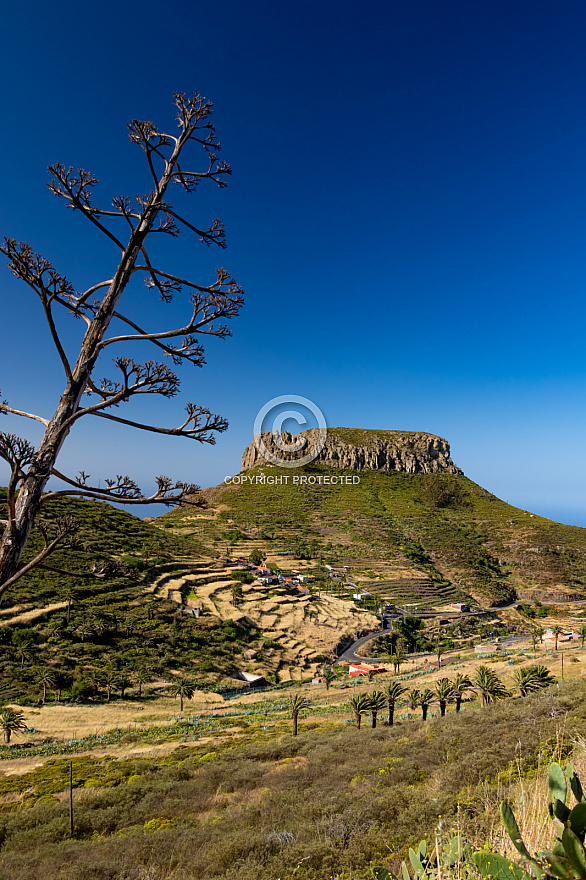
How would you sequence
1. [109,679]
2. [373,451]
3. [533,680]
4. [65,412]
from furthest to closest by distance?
[373,451] < [109,679] < [533,680] < [65,412]

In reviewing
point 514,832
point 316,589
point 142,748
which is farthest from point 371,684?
point 514,832

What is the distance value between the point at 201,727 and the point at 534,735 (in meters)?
27.4

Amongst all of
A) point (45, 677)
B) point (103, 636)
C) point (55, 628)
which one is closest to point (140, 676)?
point (103, 636)

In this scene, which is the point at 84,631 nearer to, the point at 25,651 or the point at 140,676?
the point at 25,651

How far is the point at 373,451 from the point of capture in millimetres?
142250

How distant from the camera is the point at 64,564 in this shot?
43.6 m

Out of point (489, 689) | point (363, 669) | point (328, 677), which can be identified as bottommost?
point (363, 669)

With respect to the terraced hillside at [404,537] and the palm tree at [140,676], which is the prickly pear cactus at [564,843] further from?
the terraced hillside at [404,537]

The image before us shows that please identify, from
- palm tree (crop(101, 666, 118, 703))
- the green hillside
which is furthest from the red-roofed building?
palm tree (crop(101, 666, 118, 703))

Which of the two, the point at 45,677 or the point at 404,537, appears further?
the point at 404,537

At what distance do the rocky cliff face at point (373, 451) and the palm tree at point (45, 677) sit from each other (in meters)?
112

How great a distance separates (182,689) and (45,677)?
37.5 feet

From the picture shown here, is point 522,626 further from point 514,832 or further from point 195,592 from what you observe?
point 514,832

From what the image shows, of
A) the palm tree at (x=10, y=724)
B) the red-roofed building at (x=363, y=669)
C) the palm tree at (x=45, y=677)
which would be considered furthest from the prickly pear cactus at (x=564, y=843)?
the red-roofed building at (x=363, y=669)
